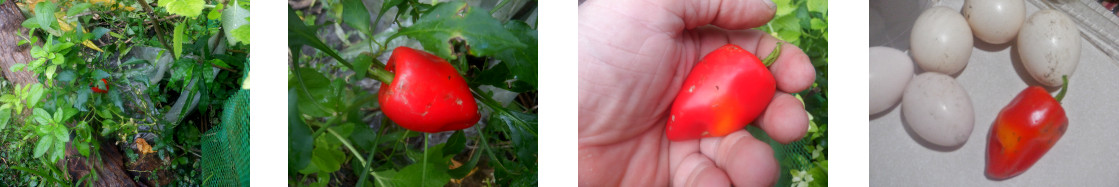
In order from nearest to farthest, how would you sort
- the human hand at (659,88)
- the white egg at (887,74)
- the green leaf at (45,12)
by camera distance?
the human hand at (659,88)
the white egg at (887,74)
the green leaf at (45,12)

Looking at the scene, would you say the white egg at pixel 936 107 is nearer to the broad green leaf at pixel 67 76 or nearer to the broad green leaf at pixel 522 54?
the broad green leaf at pixel 522 54

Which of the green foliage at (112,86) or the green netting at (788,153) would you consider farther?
the green foliage at (112,86)

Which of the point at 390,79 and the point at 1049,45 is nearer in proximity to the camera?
the point at 390,79

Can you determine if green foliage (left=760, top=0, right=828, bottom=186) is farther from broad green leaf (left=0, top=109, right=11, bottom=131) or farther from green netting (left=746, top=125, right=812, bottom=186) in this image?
broad green leaf (left=0, top=109, right=11, bottom=131)

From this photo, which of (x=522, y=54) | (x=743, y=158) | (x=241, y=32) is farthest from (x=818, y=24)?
(x=241, y=32)

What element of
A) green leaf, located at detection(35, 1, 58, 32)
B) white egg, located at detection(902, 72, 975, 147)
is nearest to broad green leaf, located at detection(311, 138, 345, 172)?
green leaf, located at detection(35, 1, 58, 32)

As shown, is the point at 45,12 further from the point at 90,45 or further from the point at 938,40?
the point at 938,40

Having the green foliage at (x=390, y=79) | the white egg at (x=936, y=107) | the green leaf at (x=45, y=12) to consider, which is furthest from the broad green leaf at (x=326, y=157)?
the white egg at (x=936, y=107)
